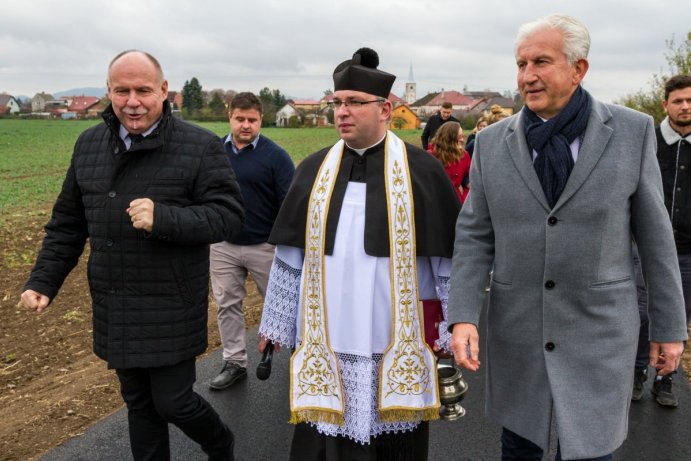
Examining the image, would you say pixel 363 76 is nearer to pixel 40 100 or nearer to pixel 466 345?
pixel 466 345

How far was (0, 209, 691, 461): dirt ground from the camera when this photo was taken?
174 inches

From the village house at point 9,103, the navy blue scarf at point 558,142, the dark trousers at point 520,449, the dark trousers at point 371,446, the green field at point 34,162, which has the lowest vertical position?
the green field at point 34,162

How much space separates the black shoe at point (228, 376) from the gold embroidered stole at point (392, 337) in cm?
187

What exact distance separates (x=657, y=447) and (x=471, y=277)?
221cm

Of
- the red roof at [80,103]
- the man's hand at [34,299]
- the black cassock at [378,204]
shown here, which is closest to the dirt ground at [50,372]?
the man's hand at [34,299]

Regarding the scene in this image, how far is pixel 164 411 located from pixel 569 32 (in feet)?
8.40

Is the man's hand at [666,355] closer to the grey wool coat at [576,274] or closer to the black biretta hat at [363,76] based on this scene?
the grey wool coat at [576,274]

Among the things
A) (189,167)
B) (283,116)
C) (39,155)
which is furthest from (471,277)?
(283,116)

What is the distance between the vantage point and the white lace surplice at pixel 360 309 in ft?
10.6

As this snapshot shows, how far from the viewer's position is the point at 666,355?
2.71 m

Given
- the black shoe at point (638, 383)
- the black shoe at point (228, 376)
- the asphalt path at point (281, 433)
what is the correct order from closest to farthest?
the asphalt path at point (281, 433) → the black shoe at point (638, 383) → the black shoe at point (228, 376)

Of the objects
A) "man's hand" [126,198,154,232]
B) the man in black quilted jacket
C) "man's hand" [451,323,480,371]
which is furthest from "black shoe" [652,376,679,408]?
"man's hand" [126,198,154,232]

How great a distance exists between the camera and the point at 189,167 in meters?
3.34

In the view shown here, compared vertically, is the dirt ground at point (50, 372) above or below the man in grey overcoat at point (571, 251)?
below
